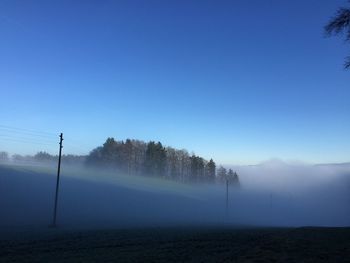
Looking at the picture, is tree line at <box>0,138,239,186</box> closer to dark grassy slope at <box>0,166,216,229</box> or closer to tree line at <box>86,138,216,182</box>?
tree line at <box>86,138,216,182</box>

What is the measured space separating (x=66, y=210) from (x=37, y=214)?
23.4 feet

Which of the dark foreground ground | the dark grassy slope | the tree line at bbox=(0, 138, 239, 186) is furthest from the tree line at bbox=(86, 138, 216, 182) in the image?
the dark foreground ground

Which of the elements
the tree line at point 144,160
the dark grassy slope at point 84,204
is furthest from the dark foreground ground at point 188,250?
the tree line at point 144,160

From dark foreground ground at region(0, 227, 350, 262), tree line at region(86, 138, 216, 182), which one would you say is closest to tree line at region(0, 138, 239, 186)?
tree line at region(86, 138, 216, 182)

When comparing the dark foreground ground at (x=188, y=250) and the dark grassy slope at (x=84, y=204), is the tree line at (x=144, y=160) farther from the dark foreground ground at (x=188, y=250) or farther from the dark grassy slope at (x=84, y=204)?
the dark foreground ground at (x=188, y=250)

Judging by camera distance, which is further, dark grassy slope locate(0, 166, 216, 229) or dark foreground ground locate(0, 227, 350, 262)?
dark grassy slope locate(0, 166, 216, 229)

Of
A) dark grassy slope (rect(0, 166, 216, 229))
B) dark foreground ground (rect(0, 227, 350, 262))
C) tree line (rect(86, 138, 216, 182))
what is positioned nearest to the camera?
dark foreground ground (rect(0, 227, 350, 262))

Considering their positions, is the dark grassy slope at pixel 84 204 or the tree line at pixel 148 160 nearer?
the dark grassy slope at pixel 84 204

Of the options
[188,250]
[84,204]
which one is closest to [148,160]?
[84,204]

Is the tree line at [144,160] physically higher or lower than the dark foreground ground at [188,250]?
higher

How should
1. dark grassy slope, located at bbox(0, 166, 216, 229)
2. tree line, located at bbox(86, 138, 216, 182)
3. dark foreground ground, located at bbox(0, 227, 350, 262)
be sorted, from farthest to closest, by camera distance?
1. tree line, located at bbox(86, 138, 216, 182)
2. dark grassy slope, located at bbox(0, 166, 216, 229)
3. dark foreground ground, located at bbox(0, 227, 350, 262)

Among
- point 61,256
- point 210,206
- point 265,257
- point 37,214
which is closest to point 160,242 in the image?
point 61,256

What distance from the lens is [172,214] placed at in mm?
83312

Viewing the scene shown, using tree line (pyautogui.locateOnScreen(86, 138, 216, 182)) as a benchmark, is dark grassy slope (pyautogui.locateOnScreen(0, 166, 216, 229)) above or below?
below
